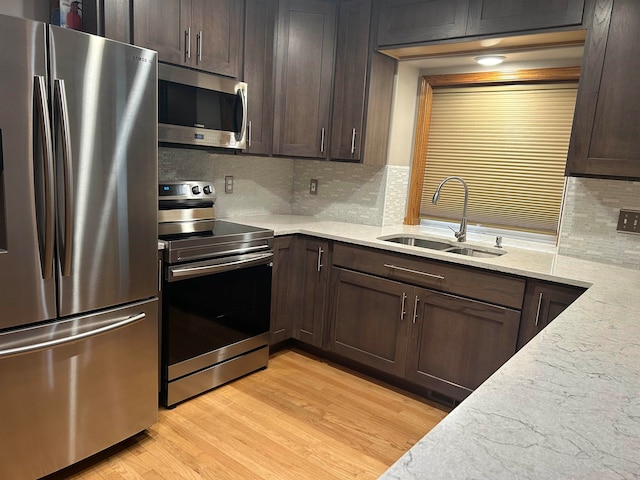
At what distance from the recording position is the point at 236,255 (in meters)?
2.57

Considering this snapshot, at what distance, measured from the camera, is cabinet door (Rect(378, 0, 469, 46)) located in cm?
256

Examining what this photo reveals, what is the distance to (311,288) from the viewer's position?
10.0 feet

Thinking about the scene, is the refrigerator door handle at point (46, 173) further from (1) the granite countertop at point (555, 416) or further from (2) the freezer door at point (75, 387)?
(1) the granite countertop at point (555, 416)

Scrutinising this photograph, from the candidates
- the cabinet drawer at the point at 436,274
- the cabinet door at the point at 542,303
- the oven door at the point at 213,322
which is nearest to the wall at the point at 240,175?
the oven door at the point at 213,322

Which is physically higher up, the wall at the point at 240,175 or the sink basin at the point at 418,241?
the wall at the point at 240,175

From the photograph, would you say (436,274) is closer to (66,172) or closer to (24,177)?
(66,172)

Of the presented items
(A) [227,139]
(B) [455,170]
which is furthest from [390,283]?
(A) [227,139]

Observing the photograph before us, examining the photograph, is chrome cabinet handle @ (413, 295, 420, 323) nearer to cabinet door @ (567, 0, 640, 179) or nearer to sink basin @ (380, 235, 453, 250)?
sink basin @ (380, 235, 453, 250)

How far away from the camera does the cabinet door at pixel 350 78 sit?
294cm

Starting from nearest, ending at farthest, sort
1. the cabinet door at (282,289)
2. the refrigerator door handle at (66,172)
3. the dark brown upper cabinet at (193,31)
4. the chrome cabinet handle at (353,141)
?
the refrigerator door handle at (66,172) < the dark brown upper cabinet at (193,31) < the cabinet door at (282,289) < the chrome cabinet handle at (353,141)

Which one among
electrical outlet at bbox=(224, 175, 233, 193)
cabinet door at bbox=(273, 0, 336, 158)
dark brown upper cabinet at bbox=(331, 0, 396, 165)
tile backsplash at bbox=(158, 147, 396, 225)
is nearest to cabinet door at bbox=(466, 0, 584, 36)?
dark brown upper cabinet at bbox=(331, 0, 396, 165)

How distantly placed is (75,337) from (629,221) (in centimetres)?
263

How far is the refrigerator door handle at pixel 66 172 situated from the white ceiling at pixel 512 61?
86.7 inches

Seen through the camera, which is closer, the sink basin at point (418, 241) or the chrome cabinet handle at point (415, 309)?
the chrome cabinet handle at point (415, 309)
